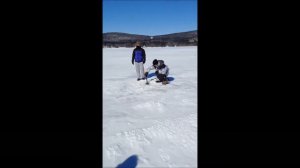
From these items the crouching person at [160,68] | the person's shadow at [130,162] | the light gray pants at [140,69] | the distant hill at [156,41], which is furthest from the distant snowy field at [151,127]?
the distant hill at [156,41]

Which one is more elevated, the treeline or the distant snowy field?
the treeline

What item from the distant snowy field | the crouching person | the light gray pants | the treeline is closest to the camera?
the distant snowy field

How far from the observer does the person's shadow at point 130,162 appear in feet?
9.77

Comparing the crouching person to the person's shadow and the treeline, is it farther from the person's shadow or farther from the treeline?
the treeline

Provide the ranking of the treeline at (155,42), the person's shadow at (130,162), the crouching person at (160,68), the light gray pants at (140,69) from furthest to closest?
the treeline at (155,42) → the light gray pants at (140,69) → the crouching person at (160,68) → the person's shadow at (130,162)

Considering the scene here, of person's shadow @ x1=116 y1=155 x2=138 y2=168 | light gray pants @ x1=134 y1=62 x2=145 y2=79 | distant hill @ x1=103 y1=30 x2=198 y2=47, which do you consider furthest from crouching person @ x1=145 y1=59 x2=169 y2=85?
distant hill @ x1=103 y1=30 x2=198 y2=47

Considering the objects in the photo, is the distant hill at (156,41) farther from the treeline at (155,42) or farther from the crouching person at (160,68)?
the crouching person at (160,68)

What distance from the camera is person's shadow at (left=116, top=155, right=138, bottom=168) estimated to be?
2979 millimetres

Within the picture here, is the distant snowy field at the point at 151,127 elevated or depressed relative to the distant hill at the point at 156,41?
depressed
